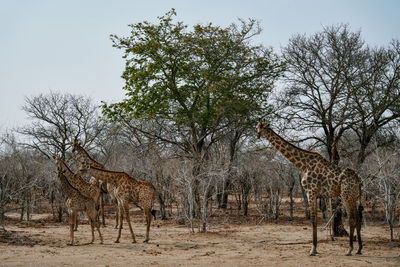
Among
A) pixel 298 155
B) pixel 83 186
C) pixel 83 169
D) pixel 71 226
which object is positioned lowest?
pixel 71 226

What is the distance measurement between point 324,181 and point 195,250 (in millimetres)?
4089

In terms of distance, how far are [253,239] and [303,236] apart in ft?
6.95

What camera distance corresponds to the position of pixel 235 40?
65.2 ft

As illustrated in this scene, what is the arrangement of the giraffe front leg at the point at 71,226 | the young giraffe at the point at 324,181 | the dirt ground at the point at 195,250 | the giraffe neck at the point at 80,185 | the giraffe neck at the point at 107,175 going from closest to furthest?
the dirt ground at the point at 195,250 < the young giraffe at the point at 324,181 < the giraffe front leg at the point at 71,226 < the giraffe neck at the point at 107,175 < the giraffe neck at the point at 80,185

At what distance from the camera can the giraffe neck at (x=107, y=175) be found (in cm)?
1284

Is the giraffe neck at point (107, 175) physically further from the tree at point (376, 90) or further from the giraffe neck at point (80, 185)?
the tree at point (376, 90)

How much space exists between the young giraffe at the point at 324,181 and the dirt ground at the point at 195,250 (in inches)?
34.6

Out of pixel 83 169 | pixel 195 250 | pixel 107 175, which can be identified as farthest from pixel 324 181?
pixel 83 169

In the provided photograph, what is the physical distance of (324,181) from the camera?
11062mm

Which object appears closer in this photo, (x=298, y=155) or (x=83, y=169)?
(x=298, y=155)

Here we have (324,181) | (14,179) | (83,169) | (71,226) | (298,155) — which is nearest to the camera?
(324,181)

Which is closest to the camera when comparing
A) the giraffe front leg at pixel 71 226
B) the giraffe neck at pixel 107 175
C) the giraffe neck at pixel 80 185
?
the giraffe front leg at pixel 71 226

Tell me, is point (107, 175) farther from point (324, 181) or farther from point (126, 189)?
point (324, 181)

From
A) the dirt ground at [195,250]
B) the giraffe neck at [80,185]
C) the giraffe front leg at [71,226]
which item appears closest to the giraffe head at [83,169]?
the giraffe front leg at [71,226]
